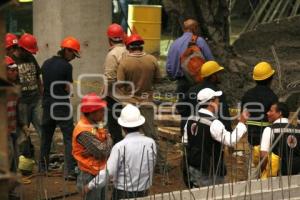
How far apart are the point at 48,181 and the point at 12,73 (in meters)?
1.74

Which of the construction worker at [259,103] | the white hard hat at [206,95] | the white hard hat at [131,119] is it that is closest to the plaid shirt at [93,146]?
the white hard hat at [131,119]

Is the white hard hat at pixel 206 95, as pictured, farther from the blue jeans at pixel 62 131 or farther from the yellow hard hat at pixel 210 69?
the blue jeans at pixel 62 131

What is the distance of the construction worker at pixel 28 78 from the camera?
9812 millimetres

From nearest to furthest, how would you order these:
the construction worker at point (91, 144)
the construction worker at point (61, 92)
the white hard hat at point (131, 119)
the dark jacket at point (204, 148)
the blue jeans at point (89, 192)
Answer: the white hard hat at point (131, 119)
the blue jeans at point (89, 192)
the construction worker at point (91, 144)
the dark jacket at point (204, 148)
the construction worker at point (61, 92)

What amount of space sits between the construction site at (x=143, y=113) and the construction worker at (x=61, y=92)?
0.5 inches

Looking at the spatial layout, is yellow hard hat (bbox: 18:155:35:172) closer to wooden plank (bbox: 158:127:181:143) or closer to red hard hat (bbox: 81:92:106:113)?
wooden plank (bbox: 158:127:181:143)

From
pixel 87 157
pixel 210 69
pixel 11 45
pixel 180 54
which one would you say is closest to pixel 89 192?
pixel 87 157

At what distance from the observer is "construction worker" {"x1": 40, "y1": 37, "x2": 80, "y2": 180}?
971cm

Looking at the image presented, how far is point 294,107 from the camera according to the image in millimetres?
13047

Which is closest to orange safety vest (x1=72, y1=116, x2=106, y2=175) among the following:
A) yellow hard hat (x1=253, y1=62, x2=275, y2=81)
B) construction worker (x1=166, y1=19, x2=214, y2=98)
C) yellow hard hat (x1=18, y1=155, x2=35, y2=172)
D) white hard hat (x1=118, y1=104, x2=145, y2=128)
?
white hard hat (x1=118, y1=104, x2=145, y2=128)

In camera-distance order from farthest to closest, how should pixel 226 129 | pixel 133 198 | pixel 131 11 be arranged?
pixel 131 11 → pixel 226 129 → pixel 133 198

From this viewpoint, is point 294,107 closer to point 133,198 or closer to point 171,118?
point 171,118

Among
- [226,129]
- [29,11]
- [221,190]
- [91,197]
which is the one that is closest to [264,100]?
[226,129]

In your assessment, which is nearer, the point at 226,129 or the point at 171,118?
the point at 226,129
